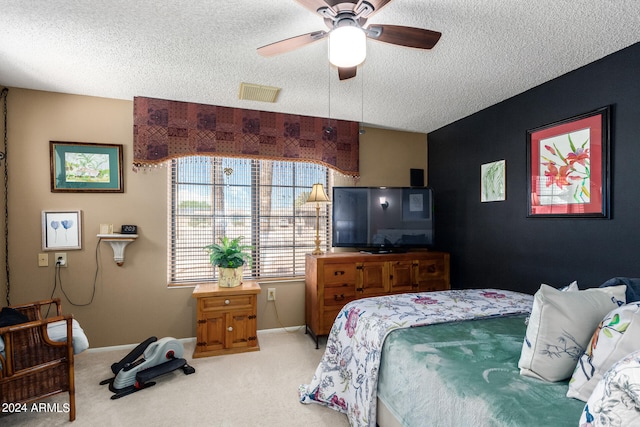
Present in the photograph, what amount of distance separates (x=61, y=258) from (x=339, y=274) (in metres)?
Answer: 2.67

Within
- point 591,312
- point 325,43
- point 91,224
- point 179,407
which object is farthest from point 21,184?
point 591,312

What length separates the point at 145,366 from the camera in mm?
2459

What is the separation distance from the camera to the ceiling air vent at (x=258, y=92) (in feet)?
9.21

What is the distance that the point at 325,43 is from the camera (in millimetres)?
2129

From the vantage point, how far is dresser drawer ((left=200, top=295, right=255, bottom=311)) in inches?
115

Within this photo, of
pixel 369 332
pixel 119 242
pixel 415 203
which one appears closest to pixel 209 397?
pixel 369 332

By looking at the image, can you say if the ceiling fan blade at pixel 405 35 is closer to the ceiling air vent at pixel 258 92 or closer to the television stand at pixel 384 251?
the ceiling air vent at pixel 258 92

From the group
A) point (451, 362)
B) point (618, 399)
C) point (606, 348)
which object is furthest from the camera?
point (451, 362)

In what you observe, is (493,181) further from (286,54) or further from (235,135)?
(235,135)

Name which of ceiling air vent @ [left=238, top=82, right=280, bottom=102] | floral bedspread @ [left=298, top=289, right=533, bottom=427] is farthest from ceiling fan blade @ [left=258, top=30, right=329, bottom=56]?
floral bedspread @ [left=298, top=289, right=533, bottom=427]

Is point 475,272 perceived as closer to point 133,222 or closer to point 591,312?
point 591,312

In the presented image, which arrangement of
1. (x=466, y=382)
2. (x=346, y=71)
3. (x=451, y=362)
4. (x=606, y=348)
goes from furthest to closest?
(x=346, y=71) → (x=451, y=362) → (x=466, y=382) → (x=606, y=348)

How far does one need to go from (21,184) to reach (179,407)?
8.13 ft

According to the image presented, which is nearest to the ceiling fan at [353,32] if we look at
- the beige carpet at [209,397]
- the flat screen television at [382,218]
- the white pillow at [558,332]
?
the white pillow at [558,332]
